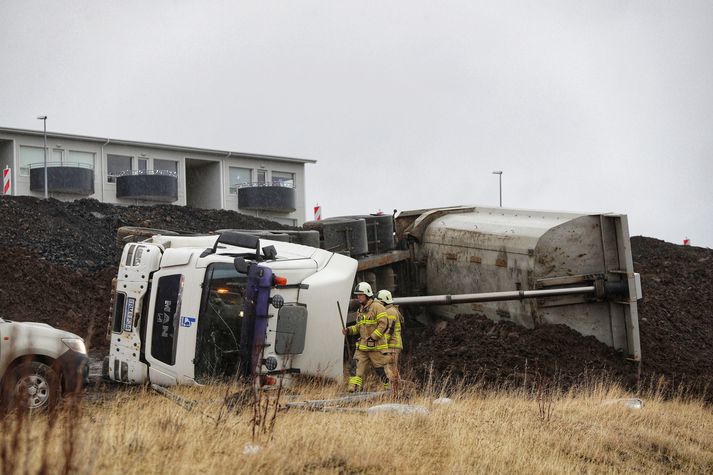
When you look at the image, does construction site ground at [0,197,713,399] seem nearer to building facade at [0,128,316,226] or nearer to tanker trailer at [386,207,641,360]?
tanker trailer at [386,207,641,360]

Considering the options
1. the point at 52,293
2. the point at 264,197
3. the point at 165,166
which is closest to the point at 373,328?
the point at 52,293

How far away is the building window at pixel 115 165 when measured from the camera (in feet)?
126

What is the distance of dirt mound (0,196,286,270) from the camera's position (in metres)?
23.9

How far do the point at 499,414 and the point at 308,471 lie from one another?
3.76 metres

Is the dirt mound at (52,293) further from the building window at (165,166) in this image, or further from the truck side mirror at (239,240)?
the building window at (165,166)

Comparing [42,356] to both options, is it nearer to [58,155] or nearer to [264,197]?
[58,155]

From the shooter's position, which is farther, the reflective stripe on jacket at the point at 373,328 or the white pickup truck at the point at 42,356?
the reflective stripe on jacket at the point at 373,328

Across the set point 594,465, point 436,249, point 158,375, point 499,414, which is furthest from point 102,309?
point 594,465

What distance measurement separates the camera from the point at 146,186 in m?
37.2

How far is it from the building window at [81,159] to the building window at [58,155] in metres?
0.33

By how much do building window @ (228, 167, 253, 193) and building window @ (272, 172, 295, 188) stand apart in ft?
4.53

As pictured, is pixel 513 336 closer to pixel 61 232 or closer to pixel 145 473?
pixel 145 473

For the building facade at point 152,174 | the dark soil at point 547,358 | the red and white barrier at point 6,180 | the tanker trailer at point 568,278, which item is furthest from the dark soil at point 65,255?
the tanker trailer at point 568,278

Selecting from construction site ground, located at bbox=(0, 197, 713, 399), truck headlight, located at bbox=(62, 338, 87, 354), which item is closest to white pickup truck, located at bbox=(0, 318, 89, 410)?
truck headlight, located at bbox=(62, 338, 87, 354)
